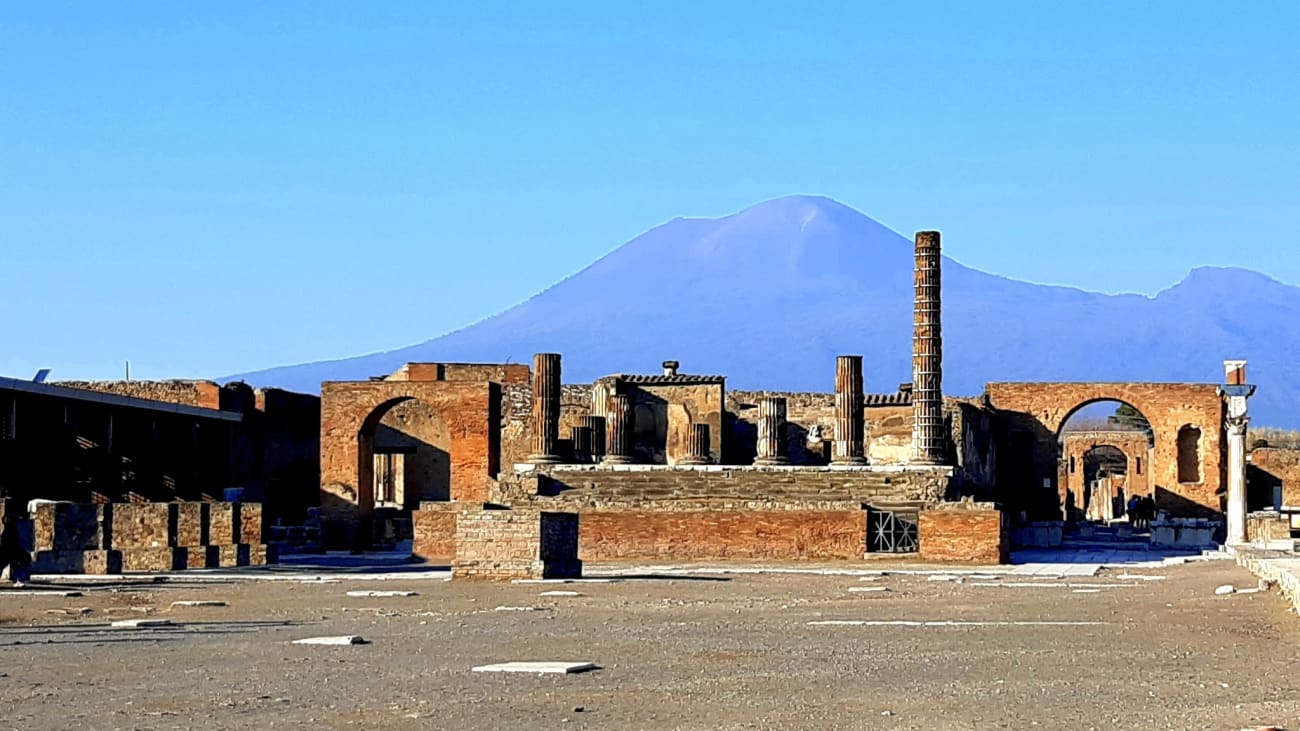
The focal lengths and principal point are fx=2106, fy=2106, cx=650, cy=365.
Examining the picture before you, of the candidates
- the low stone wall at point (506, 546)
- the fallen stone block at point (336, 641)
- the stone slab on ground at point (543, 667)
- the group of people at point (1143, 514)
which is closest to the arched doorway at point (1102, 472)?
the group of people at point (1143, 514)

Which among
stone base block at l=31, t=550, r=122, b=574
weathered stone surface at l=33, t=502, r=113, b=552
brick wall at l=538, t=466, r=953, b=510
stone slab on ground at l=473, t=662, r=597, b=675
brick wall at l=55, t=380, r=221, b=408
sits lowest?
stone base block at l=31, t=550, r=122, b=574

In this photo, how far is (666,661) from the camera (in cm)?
1468

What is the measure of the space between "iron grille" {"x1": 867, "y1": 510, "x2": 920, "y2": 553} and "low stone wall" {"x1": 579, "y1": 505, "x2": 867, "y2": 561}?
11.5 inches

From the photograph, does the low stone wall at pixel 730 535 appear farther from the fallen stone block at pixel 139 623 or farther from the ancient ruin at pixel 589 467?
the fallen stone block at pixel 139 623

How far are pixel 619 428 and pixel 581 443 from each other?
1.86 m

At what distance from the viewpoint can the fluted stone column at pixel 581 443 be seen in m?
46.3

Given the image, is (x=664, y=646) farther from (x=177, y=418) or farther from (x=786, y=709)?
(x=177, y=418)

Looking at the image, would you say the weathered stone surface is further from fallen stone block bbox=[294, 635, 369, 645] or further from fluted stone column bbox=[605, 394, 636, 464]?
fallen stone block bbox=[294, 635, 369, 645]

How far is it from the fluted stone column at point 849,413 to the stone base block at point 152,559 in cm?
1552

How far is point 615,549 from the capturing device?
36062 millimetres

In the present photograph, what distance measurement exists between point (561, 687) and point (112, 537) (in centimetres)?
2037

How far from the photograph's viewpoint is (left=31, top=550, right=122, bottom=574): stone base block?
30562 millimetres

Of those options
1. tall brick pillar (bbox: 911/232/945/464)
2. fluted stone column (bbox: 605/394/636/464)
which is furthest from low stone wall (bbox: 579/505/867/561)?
fluted stone column (bbox: 605/394/636/464)

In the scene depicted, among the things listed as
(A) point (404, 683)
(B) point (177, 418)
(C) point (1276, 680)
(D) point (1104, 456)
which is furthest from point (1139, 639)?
(D) point (1104, 456)
